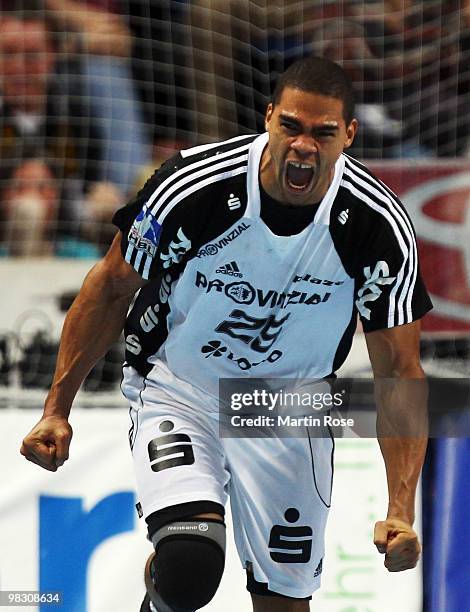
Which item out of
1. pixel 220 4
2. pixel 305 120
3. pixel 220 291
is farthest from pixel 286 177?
pixel 220 4

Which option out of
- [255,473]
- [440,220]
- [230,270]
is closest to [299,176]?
[230,270]

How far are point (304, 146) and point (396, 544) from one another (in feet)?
3.20

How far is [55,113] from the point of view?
225 inches

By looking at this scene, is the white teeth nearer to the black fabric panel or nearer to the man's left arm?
the man's left arm

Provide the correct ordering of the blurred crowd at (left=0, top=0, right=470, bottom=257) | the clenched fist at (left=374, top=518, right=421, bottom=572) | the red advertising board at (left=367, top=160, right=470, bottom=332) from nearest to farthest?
the clenched fist at (left=374, top=518, right=421, bottom=572) < the red advertising board at (left=367, top=160, right=470, bottom=332) < the blurred crowd at (left=0, top=0, right=470, bottom=257)

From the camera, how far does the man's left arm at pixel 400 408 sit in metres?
3.29

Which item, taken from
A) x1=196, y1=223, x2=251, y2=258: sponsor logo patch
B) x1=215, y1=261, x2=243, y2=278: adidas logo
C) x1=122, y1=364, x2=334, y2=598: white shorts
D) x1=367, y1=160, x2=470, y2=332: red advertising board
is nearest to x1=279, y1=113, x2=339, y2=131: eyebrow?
x1=196, y1=223, x2=251, y2=258: sponsor logo patch

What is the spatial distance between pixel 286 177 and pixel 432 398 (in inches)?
68.5

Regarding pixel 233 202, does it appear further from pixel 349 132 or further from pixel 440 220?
pixel 440 220

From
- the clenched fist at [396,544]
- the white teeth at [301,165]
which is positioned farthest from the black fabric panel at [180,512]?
the white teeth at [301,165]

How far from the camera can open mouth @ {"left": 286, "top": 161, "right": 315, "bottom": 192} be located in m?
3.10

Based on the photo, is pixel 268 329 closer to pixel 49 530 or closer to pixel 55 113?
pixel 49 530

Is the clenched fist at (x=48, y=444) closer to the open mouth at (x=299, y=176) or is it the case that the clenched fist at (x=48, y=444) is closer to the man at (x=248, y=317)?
the man at (x=248, y=317)

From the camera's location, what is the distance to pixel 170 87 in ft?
18.6
